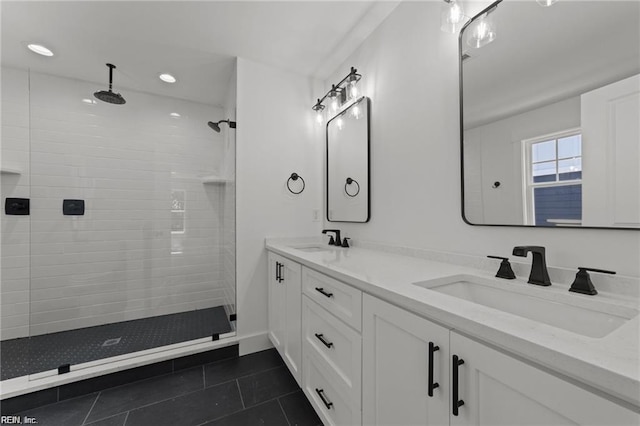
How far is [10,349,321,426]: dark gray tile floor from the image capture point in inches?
54.1

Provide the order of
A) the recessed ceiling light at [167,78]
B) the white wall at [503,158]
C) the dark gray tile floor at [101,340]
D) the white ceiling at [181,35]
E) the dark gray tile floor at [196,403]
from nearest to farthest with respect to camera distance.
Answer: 1. the white wall at [503,158]
2. the dark gray tile floor at [196,403]
3. the white ceiling at [181,35]
4. the dark gray tile floor at [101,340]
5. the recessed ceiling light at [167,78]

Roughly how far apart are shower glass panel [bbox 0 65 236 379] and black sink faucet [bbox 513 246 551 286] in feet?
6.40

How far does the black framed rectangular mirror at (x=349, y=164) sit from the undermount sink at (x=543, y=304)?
91 centimetres

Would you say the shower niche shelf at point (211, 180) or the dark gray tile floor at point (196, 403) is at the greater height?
the shower niche shelf at point (211, 180)

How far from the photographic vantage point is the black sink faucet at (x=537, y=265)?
2.85 ft

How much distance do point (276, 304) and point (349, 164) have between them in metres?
1.26

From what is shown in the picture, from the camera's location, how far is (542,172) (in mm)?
946

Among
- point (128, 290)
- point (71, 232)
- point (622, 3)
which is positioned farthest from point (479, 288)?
point (71, 232)

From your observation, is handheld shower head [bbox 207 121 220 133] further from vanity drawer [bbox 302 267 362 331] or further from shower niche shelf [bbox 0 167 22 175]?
vanity drawer [bbox 302 267 362 331]

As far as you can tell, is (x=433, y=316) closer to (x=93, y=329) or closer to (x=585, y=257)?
(x=585, y=257)

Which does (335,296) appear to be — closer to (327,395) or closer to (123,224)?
(327,395)

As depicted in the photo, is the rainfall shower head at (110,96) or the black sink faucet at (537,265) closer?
the black sink faucet at (537,265)

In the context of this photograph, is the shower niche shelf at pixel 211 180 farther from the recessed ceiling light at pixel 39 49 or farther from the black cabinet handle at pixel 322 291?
the black cabinet handle at pixel 322 291

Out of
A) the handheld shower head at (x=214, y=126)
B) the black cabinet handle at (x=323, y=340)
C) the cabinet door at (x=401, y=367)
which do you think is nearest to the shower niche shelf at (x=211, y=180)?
the handheld shower head at (x=214, y=126)
